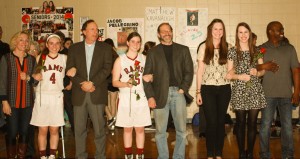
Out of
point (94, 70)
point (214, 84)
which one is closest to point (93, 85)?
point (94, 70)

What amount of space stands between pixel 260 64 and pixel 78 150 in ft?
8.06

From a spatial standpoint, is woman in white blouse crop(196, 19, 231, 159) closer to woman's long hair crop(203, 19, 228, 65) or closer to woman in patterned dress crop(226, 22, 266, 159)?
woman's long hair crop(203, 19, 228, 65)

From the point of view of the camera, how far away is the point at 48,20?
9.06m

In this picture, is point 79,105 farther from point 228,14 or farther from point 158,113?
point 228,14

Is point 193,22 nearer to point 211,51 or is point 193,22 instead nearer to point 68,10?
point 68,10

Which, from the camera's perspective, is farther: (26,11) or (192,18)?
(26,11)

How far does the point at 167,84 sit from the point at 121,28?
4.20m

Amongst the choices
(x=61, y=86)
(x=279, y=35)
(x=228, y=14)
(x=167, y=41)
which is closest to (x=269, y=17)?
(x=228, y=14)

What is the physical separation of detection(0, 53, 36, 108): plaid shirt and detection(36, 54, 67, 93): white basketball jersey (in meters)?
0.18

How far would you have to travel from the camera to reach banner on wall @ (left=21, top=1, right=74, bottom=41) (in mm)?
9039

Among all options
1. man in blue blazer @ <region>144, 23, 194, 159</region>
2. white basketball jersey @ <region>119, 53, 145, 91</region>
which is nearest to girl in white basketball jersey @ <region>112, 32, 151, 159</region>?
white basketball jersey @ <region>119, 53, 145, 91</region>

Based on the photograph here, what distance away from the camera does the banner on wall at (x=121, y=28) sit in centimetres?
899

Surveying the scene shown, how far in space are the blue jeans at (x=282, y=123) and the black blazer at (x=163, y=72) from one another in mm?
1013

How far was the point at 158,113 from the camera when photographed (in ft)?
16.9
